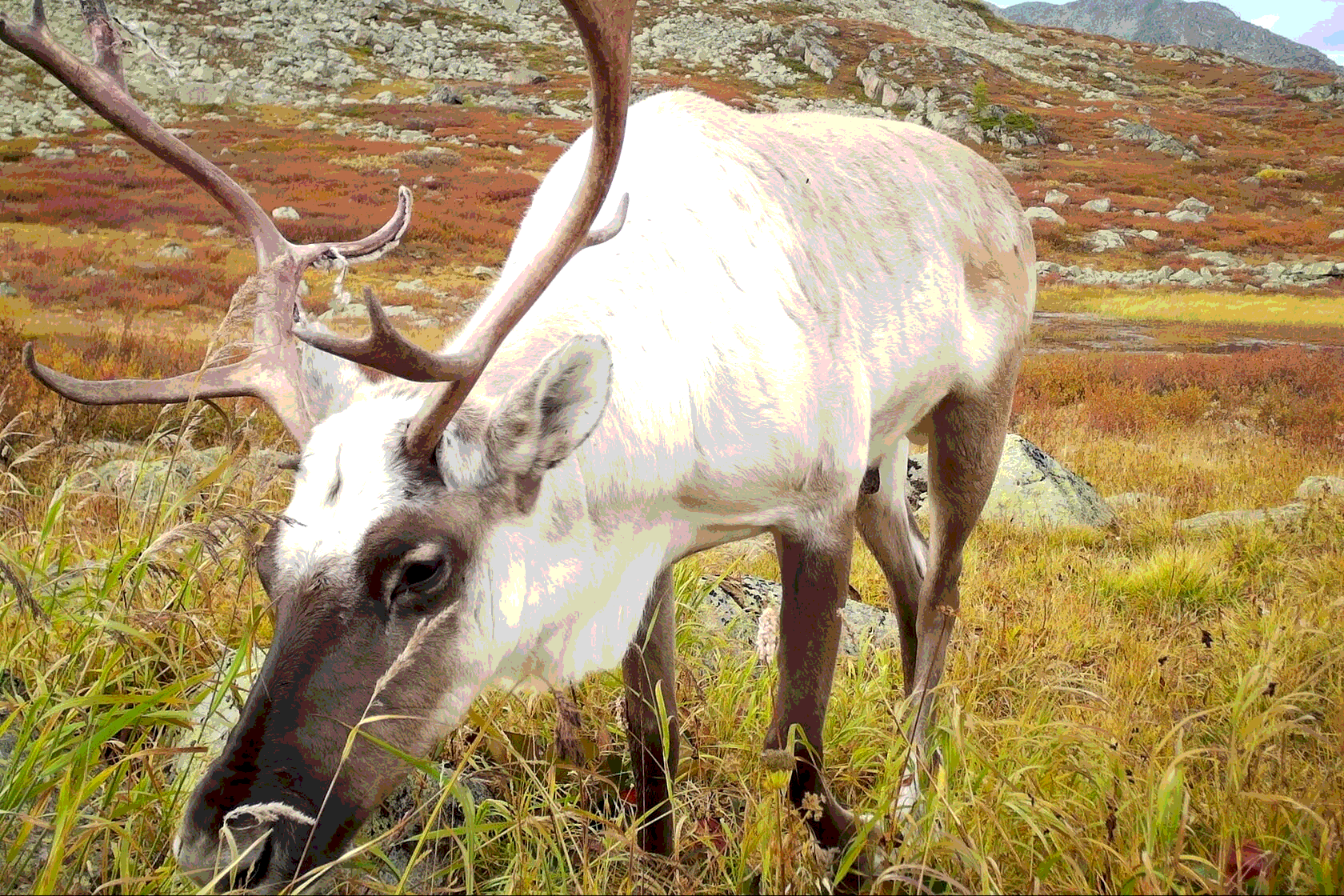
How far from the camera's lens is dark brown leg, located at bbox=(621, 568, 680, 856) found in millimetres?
2479

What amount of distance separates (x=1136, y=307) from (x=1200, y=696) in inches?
612

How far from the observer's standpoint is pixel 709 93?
30922 mm

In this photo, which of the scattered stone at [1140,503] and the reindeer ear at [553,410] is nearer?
the reindeer ear at [553,410]

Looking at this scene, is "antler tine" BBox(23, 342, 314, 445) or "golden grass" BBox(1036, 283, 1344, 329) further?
"golden grass" BBox(1036, 283, 1344, 329)

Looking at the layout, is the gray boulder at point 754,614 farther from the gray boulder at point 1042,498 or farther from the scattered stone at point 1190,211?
the scattered stone at point 1190,211

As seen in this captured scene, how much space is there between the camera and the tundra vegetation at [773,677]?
69.6 inches

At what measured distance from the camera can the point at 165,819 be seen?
5.99ft

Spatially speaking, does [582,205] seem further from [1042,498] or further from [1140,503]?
[1140,503]

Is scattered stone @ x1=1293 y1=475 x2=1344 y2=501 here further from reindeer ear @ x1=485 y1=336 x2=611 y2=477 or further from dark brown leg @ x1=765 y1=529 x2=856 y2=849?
reindeer ear @ x1=485 y1=336 x2=611 y2=477

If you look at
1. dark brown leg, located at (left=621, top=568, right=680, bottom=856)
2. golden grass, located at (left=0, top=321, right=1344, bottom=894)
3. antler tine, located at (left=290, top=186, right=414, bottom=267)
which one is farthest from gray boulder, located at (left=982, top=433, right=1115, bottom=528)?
antler tine, located at (left=290, top=186, right=414, bottom=267)

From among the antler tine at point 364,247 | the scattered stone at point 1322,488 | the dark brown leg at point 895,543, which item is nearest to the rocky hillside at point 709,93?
the antler tine at point 364,247

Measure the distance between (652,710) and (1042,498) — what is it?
4762mm

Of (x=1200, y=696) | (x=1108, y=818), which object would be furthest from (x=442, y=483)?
(x=1200, y=696)

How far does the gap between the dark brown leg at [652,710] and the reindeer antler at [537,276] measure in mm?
949
